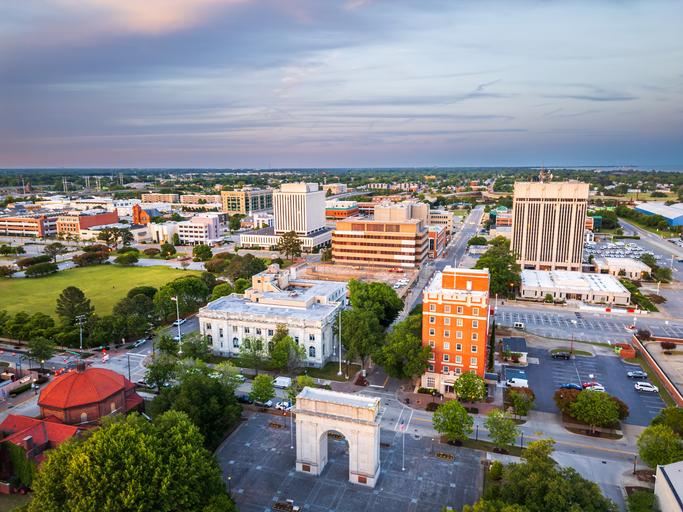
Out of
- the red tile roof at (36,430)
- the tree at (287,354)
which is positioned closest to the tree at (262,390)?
the tree at (287,354)

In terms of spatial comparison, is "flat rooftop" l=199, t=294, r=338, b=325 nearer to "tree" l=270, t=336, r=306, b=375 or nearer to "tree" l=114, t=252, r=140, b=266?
"tree" l=270, t=336, r=306, b=375

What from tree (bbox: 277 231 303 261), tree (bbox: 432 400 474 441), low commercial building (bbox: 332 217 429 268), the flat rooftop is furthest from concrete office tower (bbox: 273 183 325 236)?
tree (bbox: 432 400 474 441)

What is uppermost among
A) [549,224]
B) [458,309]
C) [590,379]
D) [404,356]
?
[549,224]

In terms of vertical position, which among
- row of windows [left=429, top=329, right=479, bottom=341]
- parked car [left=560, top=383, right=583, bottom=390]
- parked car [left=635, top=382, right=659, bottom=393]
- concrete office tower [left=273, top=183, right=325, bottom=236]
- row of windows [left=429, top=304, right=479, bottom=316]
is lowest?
parked car [left=560, top=383, right=583, bottom=390]

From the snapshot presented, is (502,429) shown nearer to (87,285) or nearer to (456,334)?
(456,334)

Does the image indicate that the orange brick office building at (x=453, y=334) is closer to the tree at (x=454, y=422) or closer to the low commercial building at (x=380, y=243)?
the tree at (x=454, y=422)

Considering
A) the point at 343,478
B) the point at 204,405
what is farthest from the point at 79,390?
the point at 343,478

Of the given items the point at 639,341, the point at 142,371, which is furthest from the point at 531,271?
the point at 142,371
